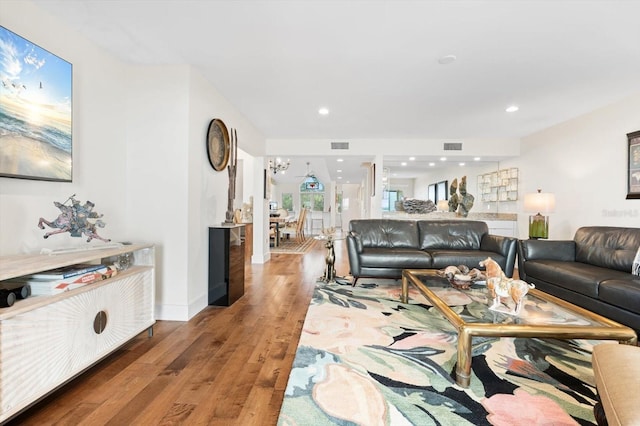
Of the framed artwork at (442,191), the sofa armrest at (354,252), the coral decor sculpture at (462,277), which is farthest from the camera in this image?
the framed artwork at (442,191)

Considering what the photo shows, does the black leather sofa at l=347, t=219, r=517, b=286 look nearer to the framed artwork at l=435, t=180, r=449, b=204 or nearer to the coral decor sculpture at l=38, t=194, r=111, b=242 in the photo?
the framed artwork at l=435, t=180, r=449, b=204

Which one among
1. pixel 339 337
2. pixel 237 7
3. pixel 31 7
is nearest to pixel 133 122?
pixel 31 7

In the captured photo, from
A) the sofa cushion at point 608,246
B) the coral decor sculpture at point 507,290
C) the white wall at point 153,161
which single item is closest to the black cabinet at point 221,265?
the white wall at point 153,161

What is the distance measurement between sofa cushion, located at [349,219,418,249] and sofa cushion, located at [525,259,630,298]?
1442 mm

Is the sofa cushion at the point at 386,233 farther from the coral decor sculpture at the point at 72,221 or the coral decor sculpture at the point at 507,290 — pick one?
the coral decor sculpture at the point at 72,221

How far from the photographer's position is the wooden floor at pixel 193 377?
4.71 feet

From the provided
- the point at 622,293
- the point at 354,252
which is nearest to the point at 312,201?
the point at 354,252

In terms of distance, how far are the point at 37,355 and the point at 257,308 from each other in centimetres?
181

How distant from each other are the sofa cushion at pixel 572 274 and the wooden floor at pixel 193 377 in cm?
261

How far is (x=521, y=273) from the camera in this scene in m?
3.63

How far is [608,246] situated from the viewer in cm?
312

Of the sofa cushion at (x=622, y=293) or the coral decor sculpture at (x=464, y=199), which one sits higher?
the coral decor sculpture at (x=464, y=199)

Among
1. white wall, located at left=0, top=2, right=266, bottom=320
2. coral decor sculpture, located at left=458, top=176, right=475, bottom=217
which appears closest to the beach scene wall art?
white wall, located at left=0, top=2, right=266, bottom=320

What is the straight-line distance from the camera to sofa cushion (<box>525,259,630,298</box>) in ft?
8.45
